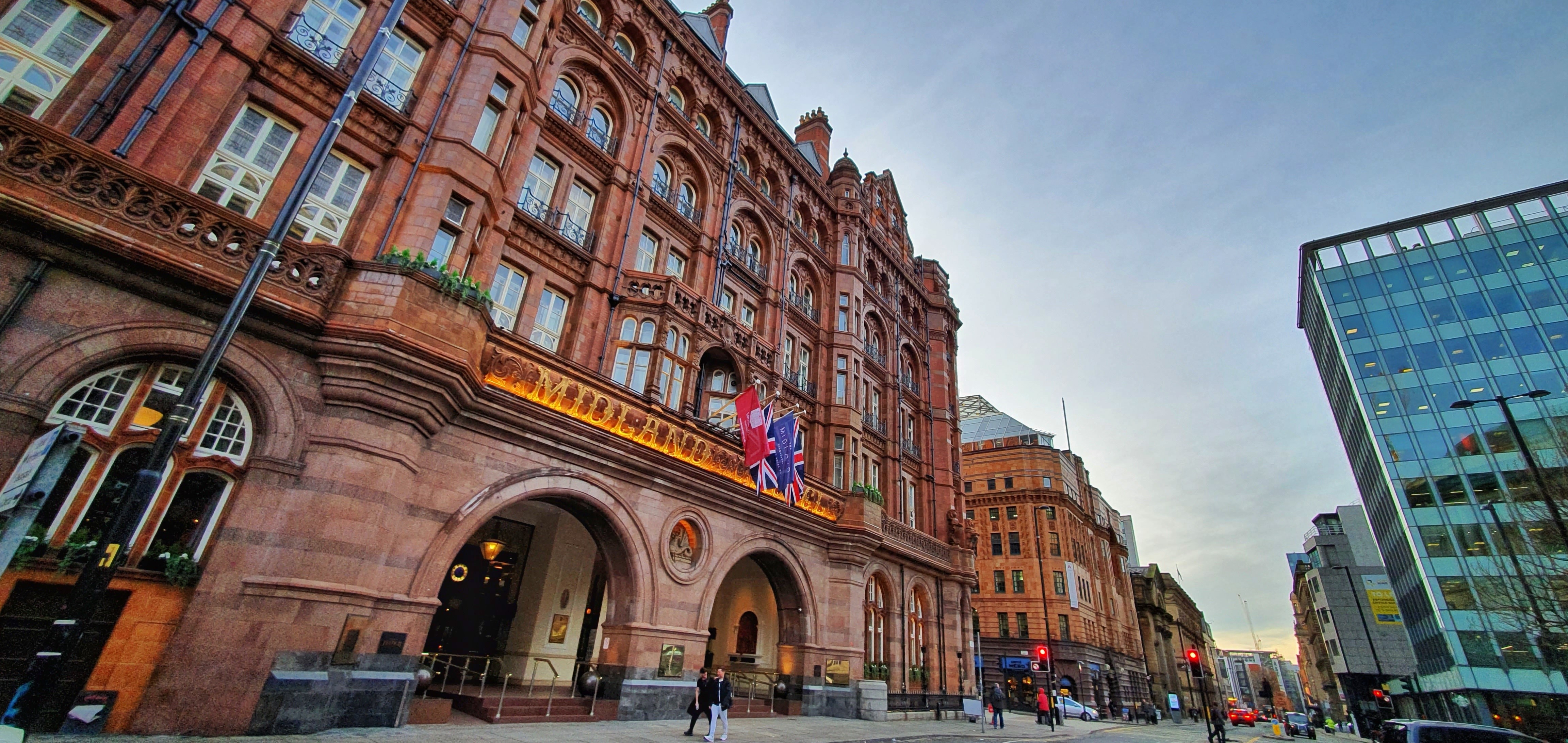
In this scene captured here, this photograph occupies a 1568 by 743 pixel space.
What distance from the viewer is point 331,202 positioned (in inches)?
498

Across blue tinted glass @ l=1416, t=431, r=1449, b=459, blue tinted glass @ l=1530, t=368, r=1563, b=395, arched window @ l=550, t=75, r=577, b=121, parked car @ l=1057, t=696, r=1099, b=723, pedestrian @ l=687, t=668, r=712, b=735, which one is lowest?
parked car @ l=1057, t=696, r=1099, b=723

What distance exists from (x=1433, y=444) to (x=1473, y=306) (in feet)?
42.1

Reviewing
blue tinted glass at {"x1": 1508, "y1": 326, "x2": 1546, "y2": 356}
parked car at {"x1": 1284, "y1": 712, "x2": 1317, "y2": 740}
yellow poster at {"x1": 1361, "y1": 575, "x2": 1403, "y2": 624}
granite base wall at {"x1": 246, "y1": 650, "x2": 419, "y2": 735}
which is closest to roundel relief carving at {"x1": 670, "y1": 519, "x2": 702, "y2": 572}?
granite base wall at {"x1": 246, "y1": 650, "x2": 419, "y2": 735}

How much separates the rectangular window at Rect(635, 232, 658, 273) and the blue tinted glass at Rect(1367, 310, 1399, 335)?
62882mm

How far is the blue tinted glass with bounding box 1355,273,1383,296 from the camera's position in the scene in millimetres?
54344

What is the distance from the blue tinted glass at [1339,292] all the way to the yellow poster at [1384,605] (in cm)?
3267

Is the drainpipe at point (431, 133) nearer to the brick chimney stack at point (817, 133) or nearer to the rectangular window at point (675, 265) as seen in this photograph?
the rectangular window at point (675, 265)

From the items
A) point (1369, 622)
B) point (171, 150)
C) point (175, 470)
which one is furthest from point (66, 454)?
point (1369, 622)

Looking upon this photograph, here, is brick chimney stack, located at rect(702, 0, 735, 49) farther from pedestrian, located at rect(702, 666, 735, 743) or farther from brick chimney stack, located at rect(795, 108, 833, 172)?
pedestrian, located at rect(702, 666, 735, 743)

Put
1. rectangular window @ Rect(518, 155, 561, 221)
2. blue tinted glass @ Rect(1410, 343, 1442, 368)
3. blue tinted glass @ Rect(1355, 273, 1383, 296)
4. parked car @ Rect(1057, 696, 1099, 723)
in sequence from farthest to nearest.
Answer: blue tinted glass @ Rect(1355, 273, 1383, 296)
blue tinted glass @ Rect(1410, 343, 1442, 368)
parked car @ Rect(1057, 696, 1099, 723)
rectangular window @ Rect(518, 155, 561, 221)

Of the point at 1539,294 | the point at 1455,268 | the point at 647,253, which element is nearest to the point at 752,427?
the point at 647,253

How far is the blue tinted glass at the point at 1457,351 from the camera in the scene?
157 feet

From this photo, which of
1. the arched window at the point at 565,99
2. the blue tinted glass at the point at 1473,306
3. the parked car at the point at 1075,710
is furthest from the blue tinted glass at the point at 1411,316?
the arched window at the point at 565,99

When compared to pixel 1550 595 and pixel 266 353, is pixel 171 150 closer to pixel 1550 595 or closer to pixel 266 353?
pixel 266 353
